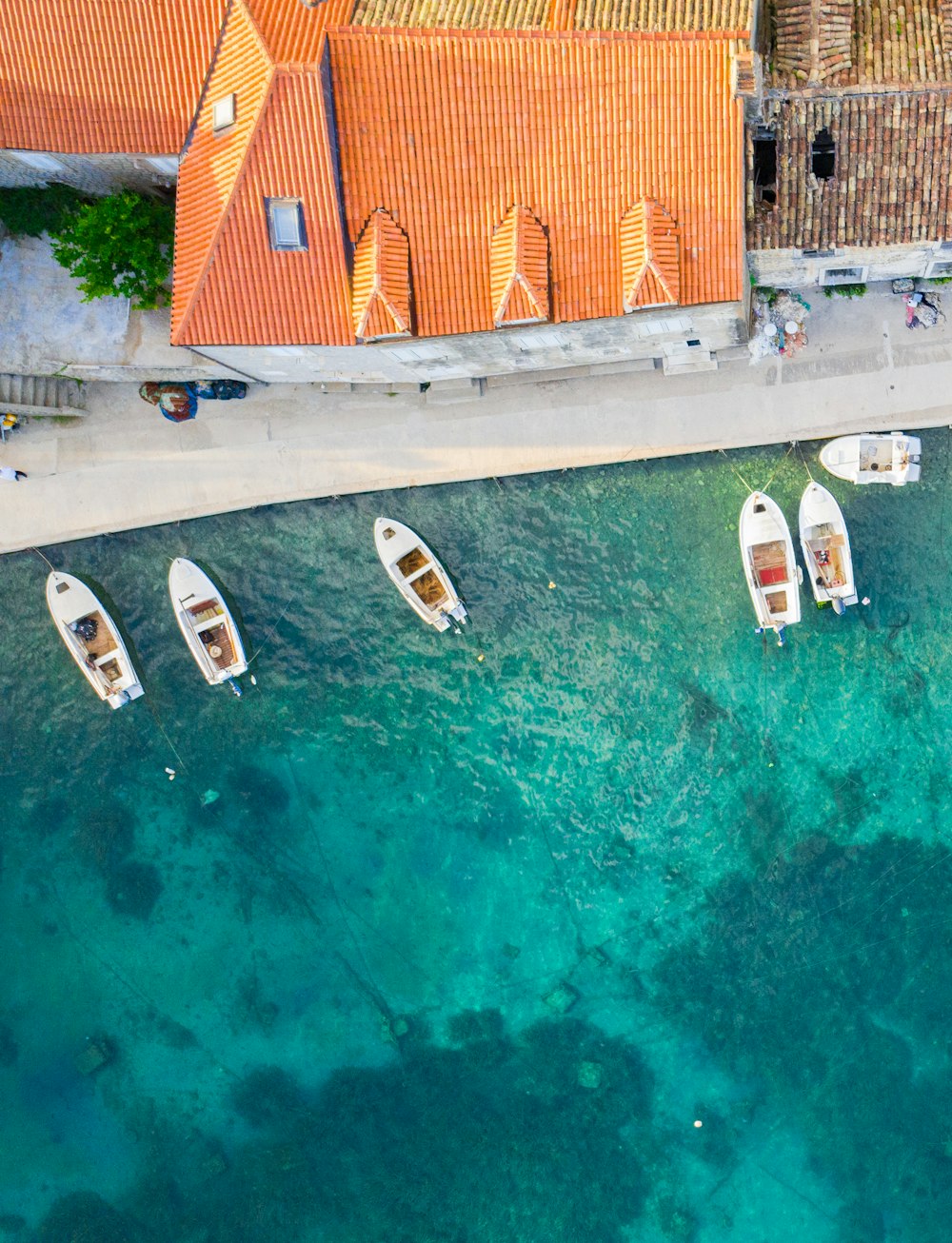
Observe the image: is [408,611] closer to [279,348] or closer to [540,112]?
[279,348]

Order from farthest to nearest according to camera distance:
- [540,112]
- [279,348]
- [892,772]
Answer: [892,772] → [279,348] → [540,112]

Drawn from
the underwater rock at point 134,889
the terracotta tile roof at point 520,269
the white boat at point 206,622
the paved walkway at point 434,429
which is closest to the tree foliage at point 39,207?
the paved walkway at point 434,429

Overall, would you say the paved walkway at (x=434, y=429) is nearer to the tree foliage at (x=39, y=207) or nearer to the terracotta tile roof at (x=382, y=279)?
the tree foliage at (x=39, y=207)

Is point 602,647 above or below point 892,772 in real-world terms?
above

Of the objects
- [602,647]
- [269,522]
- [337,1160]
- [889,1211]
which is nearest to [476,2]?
[269,522]

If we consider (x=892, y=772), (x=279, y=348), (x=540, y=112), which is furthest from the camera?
(x=892, y=772)

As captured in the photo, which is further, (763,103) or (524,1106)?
(524,1106)

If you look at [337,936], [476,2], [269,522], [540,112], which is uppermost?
[476,2]
